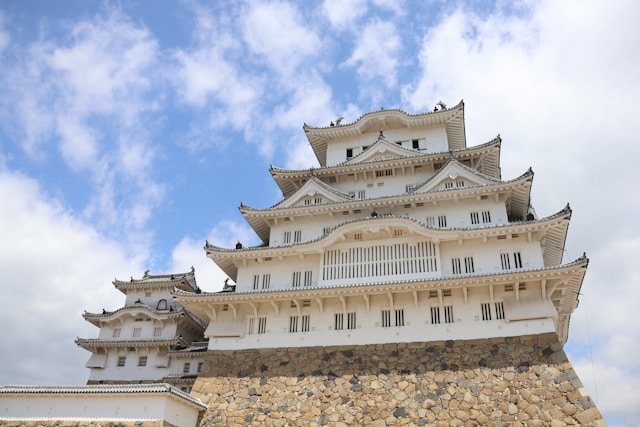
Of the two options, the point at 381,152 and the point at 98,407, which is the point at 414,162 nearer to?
the point at 381,152

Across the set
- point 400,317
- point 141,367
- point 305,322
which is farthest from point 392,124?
point 141,367

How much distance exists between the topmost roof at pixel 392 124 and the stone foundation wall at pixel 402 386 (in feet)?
44.2

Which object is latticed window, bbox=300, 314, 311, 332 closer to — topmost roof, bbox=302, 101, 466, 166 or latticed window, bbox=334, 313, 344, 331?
latticed window, bbox=334, 313, 344, 331

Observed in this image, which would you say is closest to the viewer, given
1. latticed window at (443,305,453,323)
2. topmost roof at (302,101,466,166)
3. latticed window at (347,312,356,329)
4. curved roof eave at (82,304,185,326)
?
latticed window at (443,305,453,323)

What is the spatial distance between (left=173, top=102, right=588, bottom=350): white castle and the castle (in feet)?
0.20

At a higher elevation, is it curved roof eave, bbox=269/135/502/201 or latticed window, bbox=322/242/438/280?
curved roof eave, bbox=269/135/502/201

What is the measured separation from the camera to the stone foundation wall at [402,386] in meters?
17.6

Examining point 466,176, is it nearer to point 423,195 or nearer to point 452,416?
point 423,195

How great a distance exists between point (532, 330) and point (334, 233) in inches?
348

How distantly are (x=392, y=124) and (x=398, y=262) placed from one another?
10391 millimetres

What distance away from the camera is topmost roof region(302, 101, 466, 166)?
92.7 feet

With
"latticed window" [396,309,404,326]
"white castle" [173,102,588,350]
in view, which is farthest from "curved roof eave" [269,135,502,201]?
"latticed window" [396,309,404,326]

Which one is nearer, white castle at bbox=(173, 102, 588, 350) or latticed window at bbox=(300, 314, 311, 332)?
white castle at bbox=(173, 102, 588, 350)

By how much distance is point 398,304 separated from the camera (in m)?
21.0
